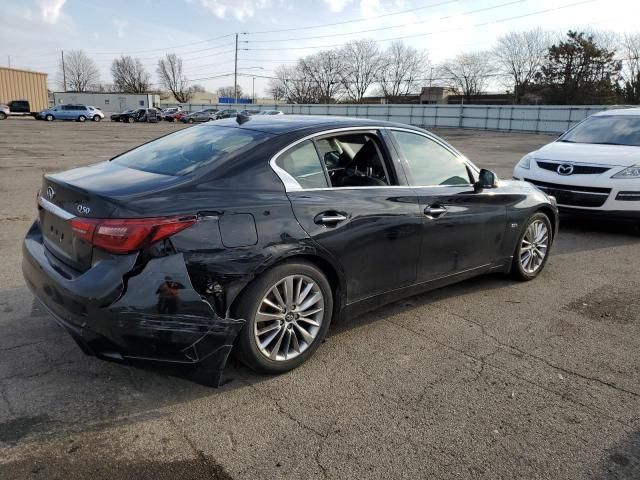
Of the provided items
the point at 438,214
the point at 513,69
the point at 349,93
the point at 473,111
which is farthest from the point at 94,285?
the point at 349,93

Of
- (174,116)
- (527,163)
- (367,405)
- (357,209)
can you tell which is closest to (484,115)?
(174,116)

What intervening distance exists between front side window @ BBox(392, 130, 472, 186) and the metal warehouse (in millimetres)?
69226

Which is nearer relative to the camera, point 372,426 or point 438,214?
point 372,426

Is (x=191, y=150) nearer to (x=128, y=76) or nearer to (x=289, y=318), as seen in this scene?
(x=289, y=318)

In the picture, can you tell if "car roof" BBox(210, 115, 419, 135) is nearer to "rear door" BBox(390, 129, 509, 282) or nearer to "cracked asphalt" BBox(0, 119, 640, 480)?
"rear door" BBox(390, 129, 509, 282)

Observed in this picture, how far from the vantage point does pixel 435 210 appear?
13.4 feet

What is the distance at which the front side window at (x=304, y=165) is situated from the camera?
11.0 ft

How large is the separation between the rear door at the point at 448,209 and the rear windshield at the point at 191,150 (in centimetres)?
125

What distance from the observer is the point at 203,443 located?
2.64 m

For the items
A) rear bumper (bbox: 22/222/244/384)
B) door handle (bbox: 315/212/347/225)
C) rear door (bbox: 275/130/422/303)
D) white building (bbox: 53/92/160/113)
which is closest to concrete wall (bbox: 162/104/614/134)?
white building (bbox: 53/92/160/113)

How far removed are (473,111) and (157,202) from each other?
1939 inches

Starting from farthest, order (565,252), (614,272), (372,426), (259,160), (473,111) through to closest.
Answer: (473,111) → (565,252) → (614,272) → (259,160) → (372,426)

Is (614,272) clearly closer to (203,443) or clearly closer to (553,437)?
(553,437)

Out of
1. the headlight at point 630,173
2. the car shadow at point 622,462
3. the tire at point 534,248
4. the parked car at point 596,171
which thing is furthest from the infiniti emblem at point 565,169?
the car shadow at point 622,462
